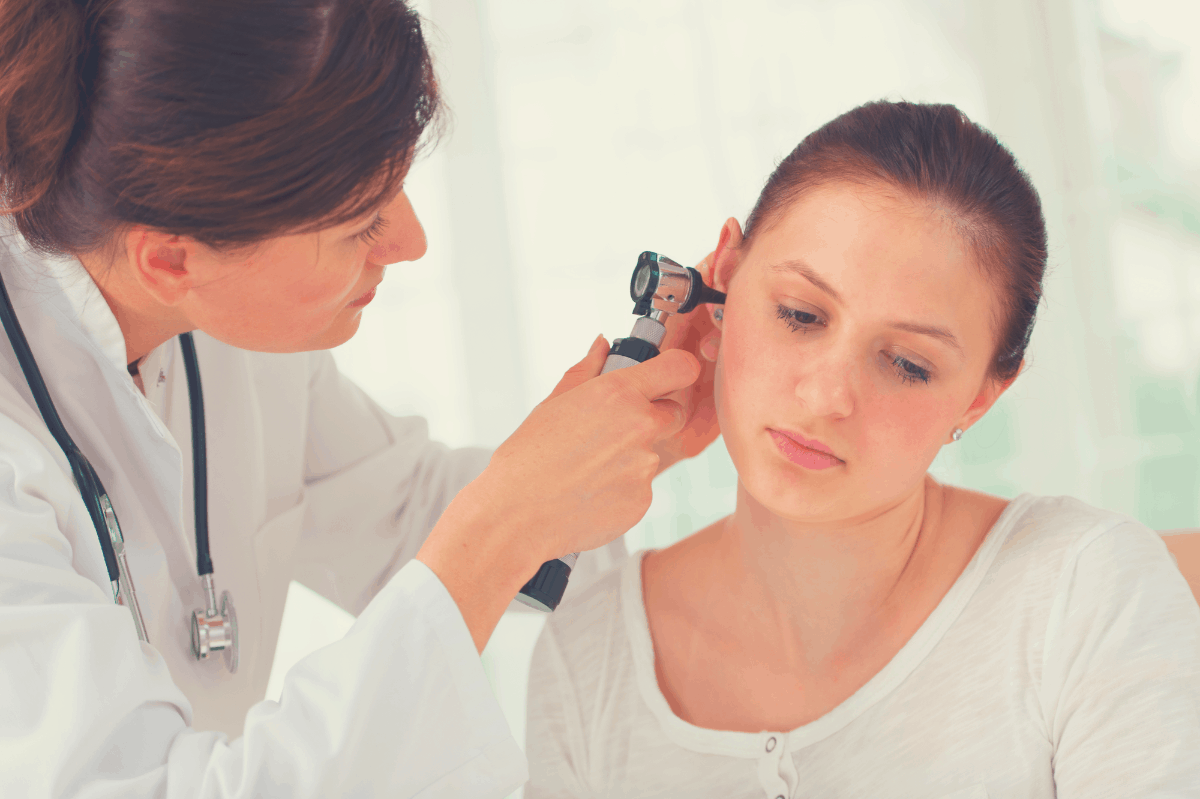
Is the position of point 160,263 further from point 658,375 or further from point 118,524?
point 658,375

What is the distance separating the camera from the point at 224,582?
148 cm

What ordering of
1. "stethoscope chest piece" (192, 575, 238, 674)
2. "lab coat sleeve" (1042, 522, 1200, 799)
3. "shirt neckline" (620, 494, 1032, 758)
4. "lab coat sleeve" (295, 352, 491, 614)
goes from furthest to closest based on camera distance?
"lab coat sleeve" (295, 352, 491, 614)
"stethoscope chest piece" (192, 575, 238, 674)
"shirt neckline" (620, 494, 1032, 758)
"lab coat sleeve" (1042, 522, 1200, 799)

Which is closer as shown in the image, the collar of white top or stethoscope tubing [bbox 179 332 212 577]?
the collar of white top

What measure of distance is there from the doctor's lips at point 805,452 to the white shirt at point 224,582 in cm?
46

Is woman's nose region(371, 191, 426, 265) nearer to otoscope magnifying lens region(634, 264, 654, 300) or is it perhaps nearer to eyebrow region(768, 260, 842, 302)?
otoscope magnifying lens region(634, 264, 654, 300)

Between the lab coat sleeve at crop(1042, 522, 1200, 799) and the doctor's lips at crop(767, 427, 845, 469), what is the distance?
323 millimetres

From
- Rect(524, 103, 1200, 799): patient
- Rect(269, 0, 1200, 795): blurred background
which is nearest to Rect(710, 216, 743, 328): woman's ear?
Rect(524, 103, 1200, 799): patient

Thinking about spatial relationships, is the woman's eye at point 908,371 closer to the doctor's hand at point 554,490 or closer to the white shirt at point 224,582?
the doctor's hand at point 554,490

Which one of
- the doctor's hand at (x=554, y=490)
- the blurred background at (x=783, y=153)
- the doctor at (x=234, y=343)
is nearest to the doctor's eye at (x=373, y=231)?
the doctor at (x=234, y=343)

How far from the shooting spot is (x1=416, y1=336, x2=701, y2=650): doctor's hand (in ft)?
3.38

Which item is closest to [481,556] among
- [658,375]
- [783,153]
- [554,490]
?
[554,490]

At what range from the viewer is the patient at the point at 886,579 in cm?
112

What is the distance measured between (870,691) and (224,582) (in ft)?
3.13

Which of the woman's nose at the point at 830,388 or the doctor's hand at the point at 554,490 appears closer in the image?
the doctor's hand at the point at 554,490
